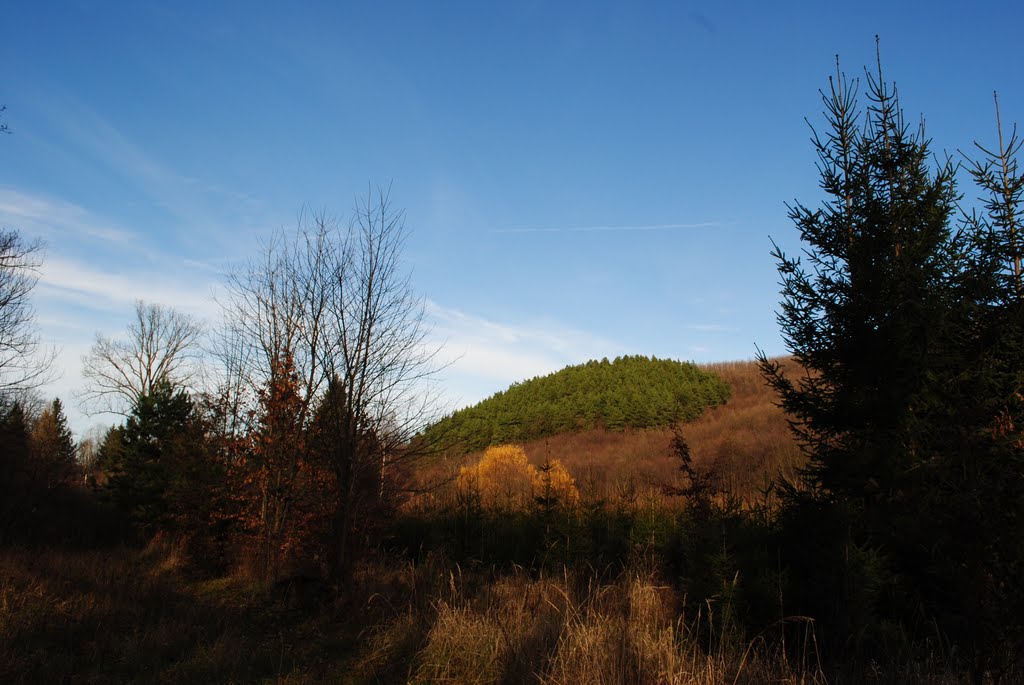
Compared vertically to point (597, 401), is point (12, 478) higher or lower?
lower

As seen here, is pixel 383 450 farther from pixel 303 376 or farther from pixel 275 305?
pixel 275 305

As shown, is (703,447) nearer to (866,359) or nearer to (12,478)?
(866,359)

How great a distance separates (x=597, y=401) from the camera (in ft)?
147

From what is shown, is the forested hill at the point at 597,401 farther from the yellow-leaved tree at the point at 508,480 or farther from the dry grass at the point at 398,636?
the dry grass at the point at 398,636

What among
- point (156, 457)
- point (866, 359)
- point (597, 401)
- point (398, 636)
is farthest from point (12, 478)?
point (597, 401)

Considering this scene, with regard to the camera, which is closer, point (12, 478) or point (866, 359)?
point (866, 359)

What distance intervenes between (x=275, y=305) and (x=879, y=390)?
11686mm

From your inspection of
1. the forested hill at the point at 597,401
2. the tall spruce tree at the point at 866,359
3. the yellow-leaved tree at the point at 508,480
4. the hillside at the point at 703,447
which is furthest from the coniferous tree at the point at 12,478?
the forested hill at the point at 597,401

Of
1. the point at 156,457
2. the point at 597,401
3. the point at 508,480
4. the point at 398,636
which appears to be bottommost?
the point at 398,636

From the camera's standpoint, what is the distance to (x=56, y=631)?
24.2 feet

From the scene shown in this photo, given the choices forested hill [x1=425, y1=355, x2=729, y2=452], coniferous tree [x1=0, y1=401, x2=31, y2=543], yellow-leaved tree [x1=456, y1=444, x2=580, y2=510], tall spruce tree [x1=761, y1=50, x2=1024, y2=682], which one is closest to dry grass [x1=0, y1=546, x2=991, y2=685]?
tall spruce tree [x1=761, y1=50, x2=1024, y2=682]

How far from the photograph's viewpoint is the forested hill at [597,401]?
41.9m

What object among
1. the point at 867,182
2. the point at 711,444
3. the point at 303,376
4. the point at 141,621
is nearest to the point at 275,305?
the point at 303,376

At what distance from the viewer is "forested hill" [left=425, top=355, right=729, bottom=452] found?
41938 mm
